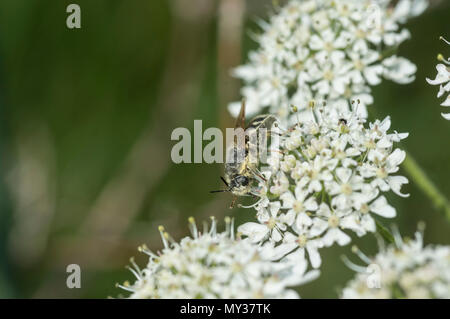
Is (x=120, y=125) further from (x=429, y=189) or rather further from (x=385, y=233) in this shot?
(x=385, y=233)

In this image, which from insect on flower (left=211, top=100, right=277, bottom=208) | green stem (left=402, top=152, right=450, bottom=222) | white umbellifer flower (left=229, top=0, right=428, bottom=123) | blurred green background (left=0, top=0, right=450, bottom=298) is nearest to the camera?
green stem (left=402, top=152, right=450, bottom=222)

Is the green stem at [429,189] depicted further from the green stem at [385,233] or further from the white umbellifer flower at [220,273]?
the white umbellifer flower at [220,273]

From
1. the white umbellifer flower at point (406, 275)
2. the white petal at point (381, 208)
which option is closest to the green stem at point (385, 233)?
the white petal at point (381, 208)

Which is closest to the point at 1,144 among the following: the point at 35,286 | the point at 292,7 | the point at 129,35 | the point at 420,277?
the point at 35,286

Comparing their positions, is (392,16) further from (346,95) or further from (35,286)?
(35,286)

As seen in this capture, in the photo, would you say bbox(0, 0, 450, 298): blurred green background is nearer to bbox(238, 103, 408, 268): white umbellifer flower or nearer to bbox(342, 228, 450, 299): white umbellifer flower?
bbox(238, 103, 408, 268): white umbellifer flower

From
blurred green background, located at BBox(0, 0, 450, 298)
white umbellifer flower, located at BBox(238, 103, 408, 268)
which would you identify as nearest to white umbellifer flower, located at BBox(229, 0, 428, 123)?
white umbellifer flower, located at BBox(238, 103, 408, 268)

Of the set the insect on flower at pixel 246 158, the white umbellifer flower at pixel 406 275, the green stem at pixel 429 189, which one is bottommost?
the white umbellifer flower at pixel 406 275
